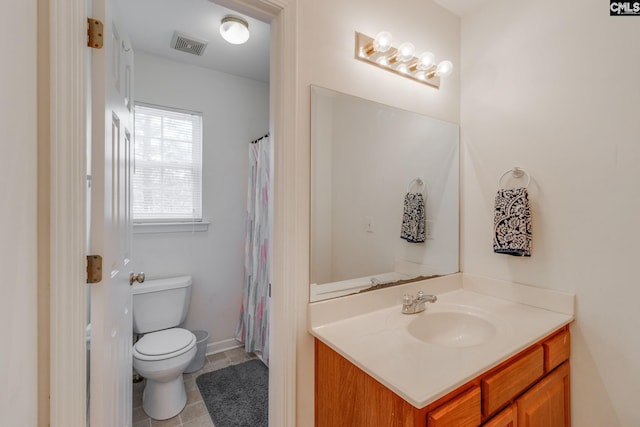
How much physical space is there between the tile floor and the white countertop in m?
1.25

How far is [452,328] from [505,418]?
0.44 m

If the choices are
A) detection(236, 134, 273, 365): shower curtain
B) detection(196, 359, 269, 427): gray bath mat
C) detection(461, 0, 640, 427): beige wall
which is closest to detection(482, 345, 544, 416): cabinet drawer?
detection(461, 0, 640, 427): beige wall

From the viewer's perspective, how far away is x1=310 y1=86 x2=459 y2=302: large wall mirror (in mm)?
1223

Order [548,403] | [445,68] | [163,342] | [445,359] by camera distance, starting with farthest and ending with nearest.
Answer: [163,342]
[445,68]
[548,403]
[445,359]

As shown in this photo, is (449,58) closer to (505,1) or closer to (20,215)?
(505,1)

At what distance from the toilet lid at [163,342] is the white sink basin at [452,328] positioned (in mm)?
1496

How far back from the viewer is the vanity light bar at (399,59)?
131cm

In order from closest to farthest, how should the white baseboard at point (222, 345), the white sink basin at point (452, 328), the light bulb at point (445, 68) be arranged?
the white sink basin at point (452, 328) → the light bulb at point (445, 68) → the white baseboard at point (222, 345)

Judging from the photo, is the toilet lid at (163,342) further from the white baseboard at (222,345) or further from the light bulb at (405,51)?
the light bulb at (405,51)

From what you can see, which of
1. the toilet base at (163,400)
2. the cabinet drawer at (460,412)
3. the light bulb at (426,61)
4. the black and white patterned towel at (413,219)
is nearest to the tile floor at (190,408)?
the toilet base at (163,400)

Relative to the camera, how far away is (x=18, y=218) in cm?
65

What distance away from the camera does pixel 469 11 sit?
1.72 m

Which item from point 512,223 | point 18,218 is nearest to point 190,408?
point 18,218

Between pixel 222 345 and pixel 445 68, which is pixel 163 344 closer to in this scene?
pixel 222 345
